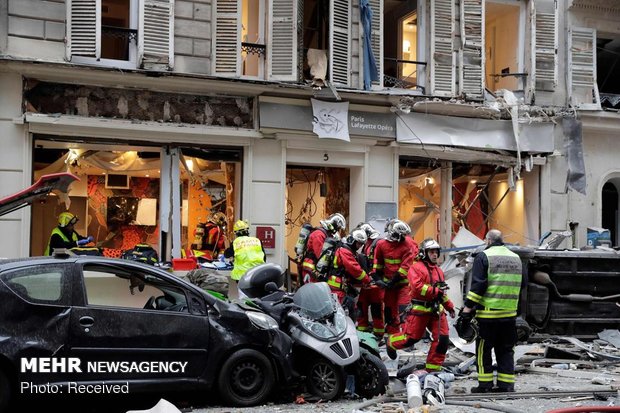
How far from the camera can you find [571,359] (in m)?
11.5

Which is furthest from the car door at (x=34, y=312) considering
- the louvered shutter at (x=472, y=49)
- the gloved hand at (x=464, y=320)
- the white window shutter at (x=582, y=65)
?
the white window shutter at (x=582, y=65)

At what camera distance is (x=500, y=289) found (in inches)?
347

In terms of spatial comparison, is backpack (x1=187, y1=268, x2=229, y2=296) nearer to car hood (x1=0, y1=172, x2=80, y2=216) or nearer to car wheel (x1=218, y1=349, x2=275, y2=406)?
car wheel (x1=218, y1=349, x2=275, y2=406)

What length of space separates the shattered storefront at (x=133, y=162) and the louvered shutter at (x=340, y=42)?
1.86m

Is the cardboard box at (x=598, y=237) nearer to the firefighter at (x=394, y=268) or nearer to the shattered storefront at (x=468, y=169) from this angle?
the shattered storefront at (x=468, y=169)

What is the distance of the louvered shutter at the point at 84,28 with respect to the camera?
13.3 meters

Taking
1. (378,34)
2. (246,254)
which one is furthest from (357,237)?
(378,34)

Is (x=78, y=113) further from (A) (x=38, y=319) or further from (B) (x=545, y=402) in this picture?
(B) (x=545, y=402)

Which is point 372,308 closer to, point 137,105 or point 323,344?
point 323,344

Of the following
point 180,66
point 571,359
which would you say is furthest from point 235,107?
point 571,359

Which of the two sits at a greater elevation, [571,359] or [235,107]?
[235,107]

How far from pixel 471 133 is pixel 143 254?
7017 mm

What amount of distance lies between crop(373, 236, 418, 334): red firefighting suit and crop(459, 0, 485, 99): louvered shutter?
568cm

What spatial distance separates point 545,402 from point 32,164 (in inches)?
355
